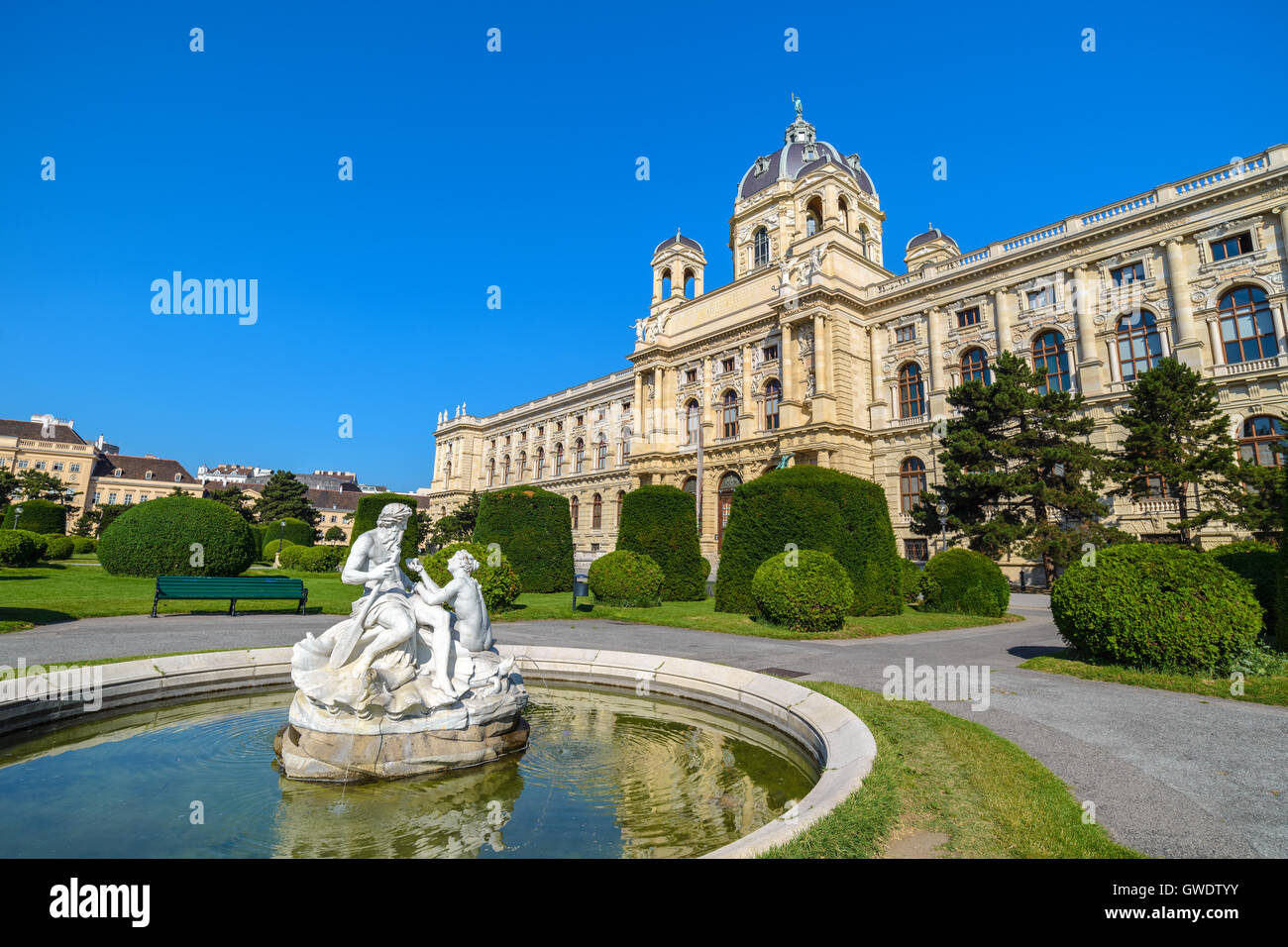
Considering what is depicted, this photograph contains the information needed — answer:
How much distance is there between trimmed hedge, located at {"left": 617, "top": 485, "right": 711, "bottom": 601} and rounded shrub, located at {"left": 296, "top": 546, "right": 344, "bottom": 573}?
72.2 feet

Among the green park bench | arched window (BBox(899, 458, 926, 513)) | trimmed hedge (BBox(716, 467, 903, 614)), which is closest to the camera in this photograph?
the green park bench

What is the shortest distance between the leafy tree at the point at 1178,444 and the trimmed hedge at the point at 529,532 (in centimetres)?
2067

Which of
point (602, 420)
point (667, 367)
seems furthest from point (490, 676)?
point (602, 420)

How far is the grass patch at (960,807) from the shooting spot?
329cm

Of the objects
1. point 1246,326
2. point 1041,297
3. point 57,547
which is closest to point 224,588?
point 57,547

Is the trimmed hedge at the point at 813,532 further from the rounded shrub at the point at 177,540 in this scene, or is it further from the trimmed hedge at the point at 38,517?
the trimmed hedge at the point at 38,517

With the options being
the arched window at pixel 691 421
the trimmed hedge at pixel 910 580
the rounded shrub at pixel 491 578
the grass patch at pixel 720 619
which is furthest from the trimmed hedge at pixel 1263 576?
the arched window at pixel 691 421

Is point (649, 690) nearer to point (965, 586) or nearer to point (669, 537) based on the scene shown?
point (669, 537)

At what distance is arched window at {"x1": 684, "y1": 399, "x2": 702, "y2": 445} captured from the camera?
42.2m

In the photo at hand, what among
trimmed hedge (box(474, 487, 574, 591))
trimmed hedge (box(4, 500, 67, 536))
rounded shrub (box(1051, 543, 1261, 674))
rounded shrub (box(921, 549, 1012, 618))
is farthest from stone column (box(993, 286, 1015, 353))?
trimmed hedge (box(4, 500, 67, 536))

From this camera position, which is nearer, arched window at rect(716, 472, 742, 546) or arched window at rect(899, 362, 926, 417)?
A: arched window at rect(899, 362, 926, 417)

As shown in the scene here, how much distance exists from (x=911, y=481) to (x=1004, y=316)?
377 inches

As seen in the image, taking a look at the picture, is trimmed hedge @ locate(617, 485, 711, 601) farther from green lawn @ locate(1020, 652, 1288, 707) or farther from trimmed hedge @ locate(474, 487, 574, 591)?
green lawn @ locate(1020, 652, 1288, 707)
